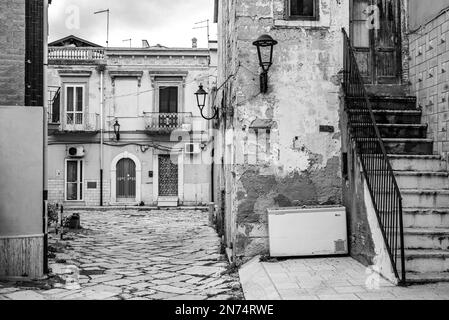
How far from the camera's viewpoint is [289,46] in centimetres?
770

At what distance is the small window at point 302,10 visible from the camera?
25.5 feet

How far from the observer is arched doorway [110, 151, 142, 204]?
24422mm

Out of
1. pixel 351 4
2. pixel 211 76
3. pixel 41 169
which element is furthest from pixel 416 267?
pixel 211 76

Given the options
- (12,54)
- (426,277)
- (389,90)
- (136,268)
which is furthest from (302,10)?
(136,268)

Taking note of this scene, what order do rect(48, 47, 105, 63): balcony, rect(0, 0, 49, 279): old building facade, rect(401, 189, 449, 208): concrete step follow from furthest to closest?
1. rect(48, 47, 105, 63): balcony
2. rect(0, 0, 49, 279): old building facade
3. rect(401, 189, 449, 208): concrete step

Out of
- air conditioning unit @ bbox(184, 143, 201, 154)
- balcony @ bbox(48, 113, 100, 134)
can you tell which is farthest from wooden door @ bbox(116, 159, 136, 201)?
air conditioning unit @ bbox(184, 143, 201, 154)

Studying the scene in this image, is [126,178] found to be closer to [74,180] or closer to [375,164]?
[74,180]

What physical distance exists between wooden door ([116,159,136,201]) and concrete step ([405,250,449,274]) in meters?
20.0

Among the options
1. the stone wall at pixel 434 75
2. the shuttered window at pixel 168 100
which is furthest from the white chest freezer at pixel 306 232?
the shuttered window at pixel 168 100

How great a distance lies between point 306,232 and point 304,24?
341 cm

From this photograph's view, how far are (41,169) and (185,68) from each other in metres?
18.1

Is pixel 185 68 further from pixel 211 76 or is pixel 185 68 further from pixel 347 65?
pixel 347 65

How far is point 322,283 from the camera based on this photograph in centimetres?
586

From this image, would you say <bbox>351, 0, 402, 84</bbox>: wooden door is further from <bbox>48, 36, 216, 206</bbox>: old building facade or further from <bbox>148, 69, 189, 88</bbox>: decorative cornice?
<bbox>148, 69, 189, 88</bbox>: decorative cornice
